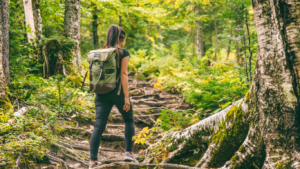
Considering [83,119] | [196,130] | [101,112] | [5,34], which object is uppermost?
[5,34]

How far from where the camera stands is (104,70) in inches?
125

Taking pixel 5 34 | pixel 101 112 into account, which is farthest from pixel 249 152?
pixel 5 34

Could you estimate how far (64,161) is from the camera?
3.57 m

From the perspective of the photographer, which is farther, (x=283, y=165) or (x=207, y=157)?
(x=207, y=157)

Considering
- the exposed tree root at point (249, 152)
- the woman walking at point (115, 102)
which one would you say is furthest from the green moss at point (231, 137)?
the woman walking at point (115, 102)

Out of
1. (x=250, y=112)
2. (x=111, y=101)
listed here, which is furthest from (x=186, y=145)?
(x=111, y=101)

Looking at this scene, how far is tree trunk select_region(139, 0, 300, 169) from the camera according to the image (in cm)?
204

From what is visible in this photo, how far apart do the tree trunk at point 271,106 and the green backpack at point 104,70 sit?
1.81 m

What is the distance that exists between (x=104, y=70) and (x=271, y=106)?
90.3 inches

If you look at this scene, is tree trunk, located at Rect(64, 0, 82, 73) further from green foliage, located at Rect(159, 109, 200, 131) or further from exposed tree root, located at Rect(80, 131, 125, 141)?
green foliage, located at Rect(159, 109, 200, 131)

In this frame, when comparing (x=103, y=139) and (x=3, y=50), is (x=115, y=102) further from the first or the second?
(x=3, y=50)

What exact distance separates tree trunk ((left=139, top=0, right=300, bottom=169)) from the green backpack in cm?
181

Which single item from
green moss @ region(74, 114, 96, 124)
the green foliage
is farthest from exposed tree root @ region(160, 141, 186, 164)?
green moss @ region(74, 114, 96, 124)

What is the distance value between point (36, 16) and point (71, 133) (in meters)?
7.39
